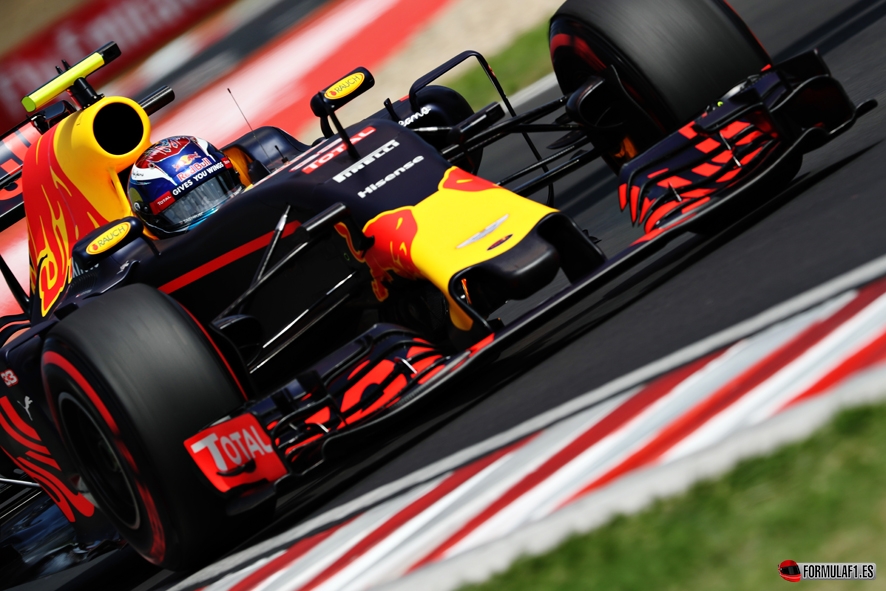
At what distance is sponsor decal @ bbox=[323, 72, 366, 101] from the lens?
16.3 feet

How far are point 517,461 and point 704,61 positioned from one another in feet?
6.80

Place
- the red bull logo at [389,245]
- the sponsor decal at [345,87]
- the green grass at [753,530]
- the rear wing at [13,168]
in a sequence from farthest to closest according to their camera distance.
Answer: the rear wing at [13,168] < the sponsor decal at [345,87] < the red bull logo at [389,245] < the green grass at [753,530]

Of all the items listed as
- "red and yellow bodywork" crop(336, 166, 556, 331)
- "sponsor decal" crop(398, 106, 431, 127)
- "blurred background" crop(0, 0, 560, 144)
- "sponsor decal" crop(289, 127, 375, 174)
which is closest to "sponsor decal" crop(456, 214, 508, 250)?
"red and yellow bodywork" crop(336, 166, 556, 331)

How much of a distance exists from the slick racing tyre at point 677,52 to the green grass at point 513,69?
5504mm

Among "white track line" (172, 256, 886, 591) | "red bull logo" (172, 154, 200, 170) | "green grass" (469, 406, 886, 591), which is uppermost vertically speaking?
"red bull logo" (172, 154, 200, 170)

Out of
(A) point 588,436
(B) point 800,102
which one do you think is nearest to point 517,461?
(A) point 588,436

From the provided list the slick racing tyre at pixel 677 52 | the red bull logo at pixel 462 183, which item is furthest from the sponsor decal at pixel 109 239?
the slick racing tyre at pixel 677 52

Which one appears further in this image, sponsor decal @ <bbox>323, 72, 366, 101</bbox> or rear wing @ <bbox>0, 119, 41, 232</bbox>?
rear wing @ <bbox>0, 119, 41, 232</bbox>

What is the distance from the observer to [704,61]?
475cm

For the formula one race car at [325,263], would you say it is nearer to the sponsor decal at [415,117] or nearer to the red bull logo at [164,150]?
the red bull logo at [164,150]

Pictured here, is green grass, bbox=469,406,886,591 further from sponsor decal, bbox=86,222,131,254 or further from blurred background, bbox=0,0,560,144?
blurred background, bbox=0,0,560,144

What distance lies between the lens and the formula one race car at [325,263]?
13.4ft

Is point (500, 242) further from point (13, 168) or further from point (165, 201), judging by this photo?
point (13, 168)

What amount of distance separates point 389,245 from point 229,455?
3.22 feet
